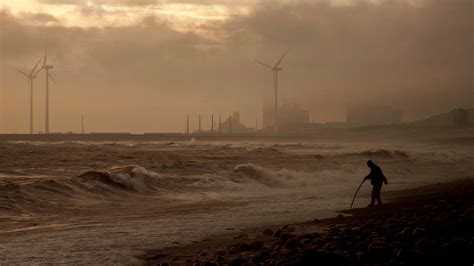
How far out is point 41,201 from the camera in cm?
2100

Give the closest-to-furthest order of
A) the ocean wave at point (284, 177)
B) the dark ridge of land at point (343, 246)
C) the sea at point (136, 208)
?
the dark ridge of land at point (343, 246) → the sea at point (136, 208) → the ocean wave at point (284, 177)

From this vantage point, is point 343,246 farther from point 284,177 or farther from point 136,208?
point 284,177

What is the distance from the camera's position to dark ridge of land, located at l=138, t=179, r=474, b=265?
848 centimetres

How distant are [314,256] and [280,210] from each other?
9.61 meters

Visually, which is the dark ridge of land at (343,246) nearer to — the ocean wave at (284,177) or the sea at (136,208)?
the sea at (136,208)

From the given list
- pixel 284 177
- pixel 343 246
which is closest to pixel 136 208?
pixel 343 246

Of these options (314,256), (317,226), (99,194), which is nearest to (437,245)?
(314,256)

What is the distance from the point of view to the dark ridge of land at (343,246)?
27.8 feet

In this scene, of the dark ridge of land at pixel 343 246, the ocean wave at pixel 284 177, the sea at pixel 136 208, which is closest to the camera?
the dark ridge of land at pixel 343 246

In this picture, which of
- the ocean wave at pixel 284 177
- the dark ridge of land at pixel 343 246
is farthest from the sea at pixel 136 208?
the dark ridge of land at pixel 343 246

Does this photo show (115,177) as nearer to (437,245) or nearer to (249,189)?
(249,189)

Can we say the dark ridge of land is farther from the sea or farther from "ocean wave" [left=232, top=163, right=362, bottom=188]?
"ocean wave" [left=232, top=163, right=362, bottom=188]

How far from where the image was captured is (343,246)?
998 centimetres

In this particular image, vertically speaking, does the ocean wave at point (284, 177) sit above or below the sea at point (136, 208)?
below
